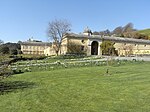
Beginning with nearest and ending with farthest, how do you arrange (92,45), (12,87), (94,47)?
(12,87)
(92,45)
(94,47)

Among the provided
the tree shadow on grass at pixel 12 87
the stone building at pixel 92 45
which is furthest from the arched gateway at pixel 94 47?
the tree shadow on grass at pixel 12 87

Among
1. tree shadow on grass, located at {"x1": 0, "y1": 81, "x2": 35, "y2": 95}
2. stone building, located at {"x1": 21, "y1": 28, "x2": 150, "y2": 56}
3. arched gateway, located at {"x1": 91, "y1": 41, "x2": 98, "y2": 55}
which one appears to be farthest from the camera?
arched gateway, located at {"x1": 91, "y1": 41, "x2": 98, "y2": 55}

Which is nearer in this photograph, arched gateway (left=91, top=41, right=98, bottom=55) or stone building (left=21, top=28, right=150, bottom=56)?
A: stone building (left=21, top=28, right=150, bottom=56)

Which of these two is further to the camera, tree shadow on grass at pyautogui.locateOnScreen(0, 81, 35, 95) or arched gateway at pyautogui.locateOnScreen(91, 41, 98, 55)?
arched gateway at pyautogui.locateOnScreen(91, 41, 98, 55)

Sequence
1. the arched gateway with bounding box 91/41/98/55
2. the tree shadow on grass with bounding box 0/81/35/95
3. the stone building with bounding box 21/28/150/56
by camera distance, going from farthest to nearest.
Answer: the arched gateway with bounding box 91/41/98/55 < the stone building with bounding box 21/28/150/56 < the tree shadow on grass with bounding box 0/81/35/95

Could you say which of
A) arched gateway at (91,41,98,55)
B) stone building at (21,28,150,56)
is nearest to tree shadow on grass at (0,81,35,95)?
stone building at (21,28,150,56)

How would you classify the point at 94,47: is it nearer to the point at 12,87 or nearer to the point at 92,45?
the point at 92,45

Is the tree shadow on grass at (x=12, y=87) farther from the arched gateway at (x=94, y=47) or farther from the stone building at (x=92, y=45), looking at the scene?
the arched gateway at (x=94, y=47)

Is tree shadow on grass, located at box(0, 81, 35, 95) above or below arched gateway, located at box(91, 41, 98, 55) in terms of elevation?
below

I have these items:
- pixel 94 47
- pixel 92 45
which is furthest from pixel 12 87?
Result: pixel 94 47

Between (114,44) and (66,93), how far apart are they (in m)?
59.4

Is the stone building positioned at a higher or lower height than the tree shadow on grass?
higher

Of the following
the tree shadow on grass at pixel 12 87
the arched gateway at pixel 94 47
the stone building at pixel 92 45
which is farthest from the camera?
the arched gateway at pixel 94 47

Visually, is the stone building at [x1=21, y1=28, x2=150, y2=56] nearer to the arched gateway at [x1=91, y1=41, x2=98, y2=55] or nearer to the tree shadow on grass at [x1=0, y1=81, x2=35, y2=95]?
the arched gateway at [x1=91, y1=41, x2=98, y2=55]
